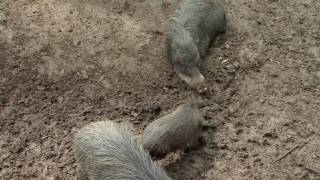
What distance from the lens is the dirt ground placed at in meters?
4.44

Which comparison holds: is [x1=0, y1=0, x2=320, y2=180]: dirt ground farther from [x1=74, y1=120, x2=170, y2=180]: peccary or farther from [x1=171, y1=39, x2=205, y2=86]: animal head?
[x1=74, y1=120, x2=170, y2=180]: peccary

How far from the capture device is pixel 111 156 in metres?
3.91

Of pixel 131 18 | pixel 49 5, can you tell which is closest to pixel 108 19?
pixel 131 18

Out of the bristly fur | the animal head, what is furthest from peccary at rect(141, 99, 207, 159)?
the bristly fur

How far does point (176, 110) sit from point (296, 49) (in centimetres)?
171

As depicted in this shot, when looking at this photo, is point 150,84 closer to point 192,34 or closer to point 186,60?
point 186,60

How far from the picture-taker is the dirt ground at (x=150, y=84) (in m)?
4.44

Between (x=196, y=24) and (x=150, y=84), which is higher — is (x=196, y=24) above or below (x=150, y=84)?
above

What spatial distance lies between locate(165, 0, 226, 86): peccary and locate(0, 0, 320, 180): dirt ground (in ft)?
0.35

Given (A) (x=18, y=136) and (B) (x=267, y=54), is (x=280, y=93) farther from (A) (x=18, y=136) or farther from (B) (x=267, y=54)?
(A) (x=18, y=136)

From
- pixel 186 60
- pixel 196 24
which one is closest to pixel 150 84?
pixel 186 60

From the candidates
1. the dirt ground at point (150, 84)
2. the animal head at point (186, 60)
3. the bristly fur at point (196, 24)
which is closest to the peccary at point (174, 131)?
the dirt ground at point (150, 84)

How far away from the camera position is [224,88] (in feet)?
16.6

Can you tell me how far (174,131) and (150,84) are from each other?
818 mm
